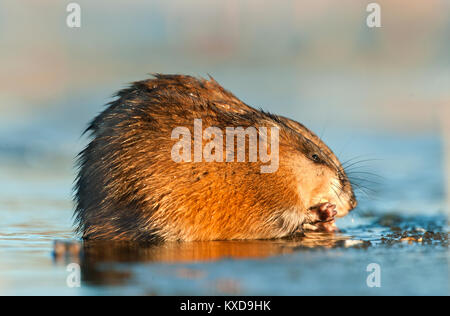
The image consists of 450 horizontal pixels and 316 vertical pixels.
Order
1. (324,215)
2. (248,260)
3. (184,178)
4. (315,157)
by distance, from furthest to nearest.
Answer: (324,215), (315,157), (184,178), (248,260)

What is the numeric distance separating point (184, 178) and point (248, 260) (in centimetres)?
123

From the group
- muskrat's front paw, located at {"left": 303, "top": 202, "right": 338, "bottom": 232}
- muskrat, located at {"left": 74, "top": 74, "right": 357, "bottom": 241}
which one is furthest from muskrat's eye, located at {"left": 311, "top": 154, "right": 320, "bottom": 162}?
muskrat's front paw, located at {"left": 303, "top": 202, "right": 338, "bottom": 232}

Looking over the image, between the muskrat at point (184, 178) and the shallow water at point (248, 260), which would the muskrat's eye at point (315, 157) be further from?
the shallow water at point (248, 260)

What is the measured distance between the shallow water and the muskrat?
0.73ft

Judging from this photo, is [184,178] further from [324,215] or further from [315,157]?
[324,215]

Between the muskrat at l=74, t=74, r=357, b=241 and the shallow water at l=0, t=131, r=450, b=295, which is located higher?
the muskrat at l=74, t=74, r=357, b=241

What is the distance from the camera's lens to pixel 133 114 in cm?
678

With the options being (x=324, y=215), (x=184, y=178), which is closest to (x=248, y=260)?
(x=184, y=178)

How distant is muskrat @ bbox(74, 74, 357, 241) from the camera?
21.4ft

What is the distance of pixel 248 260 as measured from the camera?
5.57 m

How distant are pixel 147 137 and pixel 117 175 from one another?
1.41 ft

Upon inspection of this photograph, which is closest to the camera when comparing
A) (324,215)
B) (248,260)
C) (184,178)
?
(248,260)

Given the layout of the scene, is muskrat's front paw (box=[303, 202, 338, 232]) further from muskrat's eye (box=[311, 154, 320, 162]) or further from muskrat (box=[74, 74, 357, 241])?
muskrat's eye (box=[311, 154, 320, 162])
